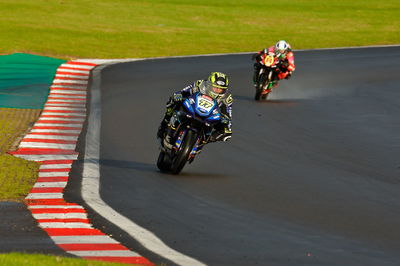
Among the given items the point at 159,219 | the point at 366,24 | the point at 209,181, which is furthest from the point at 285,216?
the point at 366,24

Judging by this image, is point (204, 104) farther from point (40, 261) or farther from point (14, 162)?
point (40, 261)

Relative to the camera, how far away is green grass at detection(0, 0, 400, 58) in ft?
122

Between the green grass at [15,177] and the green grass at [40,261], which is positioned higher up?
the green grass at [40,261]

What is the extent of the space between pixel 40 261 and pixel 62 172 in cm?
661

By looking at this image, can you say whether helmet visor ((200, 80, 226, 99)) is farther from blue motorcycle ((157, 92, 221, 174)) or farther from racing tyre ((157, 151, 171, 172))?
racing tyre ((157, 151, 171, 172))

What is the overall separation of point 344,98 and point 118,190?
14086 mm

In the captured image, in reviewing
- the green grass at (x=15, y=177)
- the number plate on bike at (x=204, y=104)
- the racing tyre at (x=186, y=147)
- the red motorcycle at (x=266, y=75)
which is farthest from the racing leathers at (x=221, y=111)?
the red motorcycle at (x=266, y=75)

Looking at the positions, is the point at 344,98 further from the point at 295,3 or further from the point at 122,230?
the point at 295,3

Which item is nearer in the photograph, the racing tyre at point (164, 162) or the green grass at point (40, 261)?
the green grass at point (40, 261)

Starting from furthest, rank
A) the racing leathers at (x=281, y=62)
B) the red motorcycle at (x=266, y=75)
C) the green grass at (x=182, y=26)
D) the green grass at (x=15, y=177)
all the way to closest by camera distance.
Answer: the green grass at (x=182, y=26), the racing leathers at (x=281, y=62), the red motorcycle at (x=266, y=75), the green grass at (x=15, y=177)

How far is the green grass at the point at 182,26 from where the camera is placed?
37.2 m

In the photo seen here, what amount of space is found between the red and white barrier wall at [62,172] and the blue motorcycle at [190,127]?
1727mm

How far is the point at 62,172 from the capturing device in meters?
14.6

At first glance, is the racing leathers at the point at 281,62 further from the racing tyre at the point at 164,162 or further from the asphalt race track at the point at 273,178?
the racing tyre at the point at 164,162
